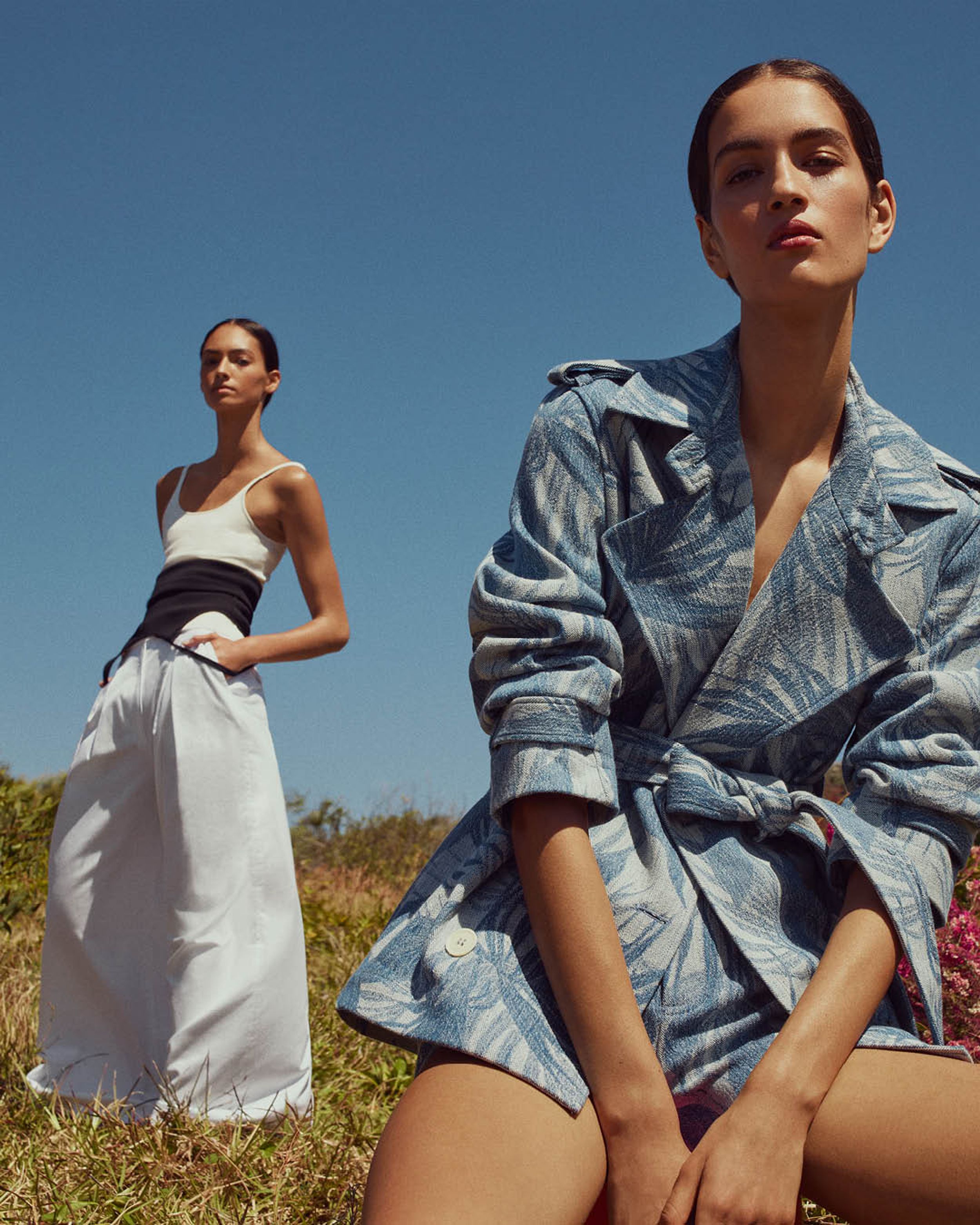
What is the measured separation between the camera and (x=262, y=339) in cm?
459

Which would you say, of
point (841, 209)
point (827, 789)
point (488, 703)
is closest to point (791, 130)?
point (841, 209)

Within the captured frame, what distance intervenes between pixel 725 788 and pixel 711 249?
2.96 feet

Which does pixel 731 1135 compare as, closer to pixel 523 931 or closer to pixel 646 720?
pixel 523 931

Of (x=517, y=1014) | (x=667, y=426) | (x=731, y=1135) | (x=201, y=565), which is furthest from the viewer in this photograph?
(x=201, y=565)

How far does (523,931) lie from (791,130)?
3.98ft

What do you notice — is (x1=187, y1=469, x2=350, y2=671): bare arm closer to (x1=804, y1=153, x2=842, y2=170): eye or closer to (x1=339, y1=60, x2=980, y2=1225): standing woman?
(x1=339, y1=60, x2=980, y2=1225): standing woman

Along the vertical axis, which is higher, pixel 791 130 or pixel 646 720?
pixel 791 130

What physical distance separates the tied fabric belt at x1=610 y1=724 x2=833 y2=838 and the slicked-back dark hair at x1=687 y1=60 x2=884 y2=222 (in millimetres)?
868

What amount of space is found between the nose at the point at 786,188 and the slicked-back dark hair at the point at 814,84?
15 centimetres

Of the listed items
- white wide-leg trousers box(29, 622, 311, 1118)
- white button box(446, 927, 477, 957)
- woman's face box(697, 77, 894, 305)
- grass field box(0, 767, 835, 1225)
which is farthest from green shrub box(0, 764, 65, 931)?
woman's face box(697, 77, 894, 305)

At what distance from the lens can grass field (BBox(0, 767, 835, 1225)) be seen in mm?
2422

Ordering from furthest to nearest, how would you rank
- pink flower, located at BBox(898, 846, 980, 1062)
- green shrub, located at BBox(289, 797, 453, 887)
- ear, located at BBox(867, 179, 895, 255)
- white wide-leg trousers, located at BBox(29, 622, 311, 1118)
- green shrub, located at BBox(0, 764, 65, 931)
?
green shrub, located at BBox(289, 797, 453, 887) < green shrub, located at BBox(0, 764, 65, 931) < white wide-leg trousers, located at BBox(29, 622, 311, 1118) < pink flower, located at BBox(898, 846, 980, 1062) < ear, located at BBox(867, 179, 895, 255)

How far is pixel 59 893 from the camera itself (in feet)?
12.9

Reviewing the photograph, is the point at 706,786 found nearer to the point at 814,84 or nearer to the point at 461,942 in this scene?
the point at 461,942
